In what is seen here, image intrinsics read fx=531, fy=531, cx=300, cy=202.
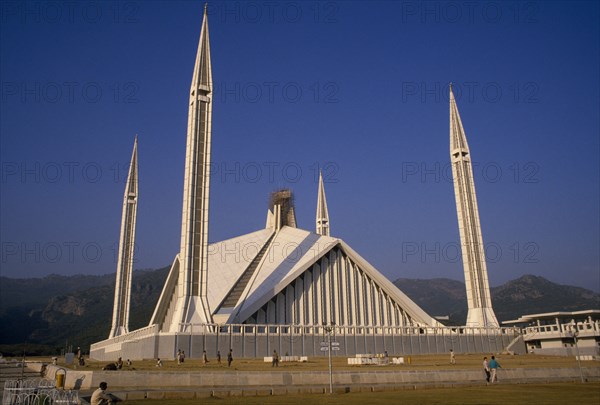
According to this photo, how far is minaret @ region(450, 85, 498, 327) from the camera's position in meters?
41.1

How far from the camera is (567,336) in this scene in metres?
35.7

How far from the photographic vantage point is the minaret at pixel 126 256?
4606cm

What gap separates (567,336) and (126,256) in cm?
3573

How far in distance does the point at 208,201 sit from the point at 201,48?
34.4 feet

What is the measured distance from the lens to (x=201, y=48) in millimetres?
34469

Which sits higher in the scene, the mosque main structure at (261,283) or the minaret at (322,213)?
the minaret at (322,213)

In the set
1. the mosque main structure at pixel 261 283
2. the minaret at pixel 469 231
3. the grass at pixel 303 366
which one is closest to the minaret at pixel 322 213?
the mosque main structure at pixel 261 283

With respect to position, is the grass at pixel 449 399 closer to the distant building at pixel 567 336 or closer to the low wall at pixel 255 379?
the low wall at pixel 255 379

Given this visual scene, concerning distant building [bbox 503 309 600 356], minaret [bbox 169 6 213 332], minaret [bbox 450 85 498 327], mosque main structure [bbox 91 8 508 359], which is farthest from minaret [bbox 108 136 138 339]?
distant building [bbox 503 309 600 356]

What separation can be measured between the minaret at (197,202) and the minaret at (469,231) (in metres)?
22.1

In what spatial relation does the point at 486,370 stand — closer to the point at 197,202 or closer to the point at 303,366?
the point at 303,366

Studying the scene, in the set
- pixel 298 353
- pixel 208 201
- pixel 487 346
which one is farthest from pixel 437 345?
pixel 208 201

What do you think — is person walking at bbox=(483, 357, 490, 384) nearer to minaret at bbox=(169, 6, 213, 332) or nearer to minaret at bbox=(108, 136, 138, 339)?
minaret at bbox=(169, 6, 213, 332)

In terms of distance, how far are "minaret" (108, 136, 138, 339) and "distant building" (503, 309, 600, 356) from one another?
32.9m
